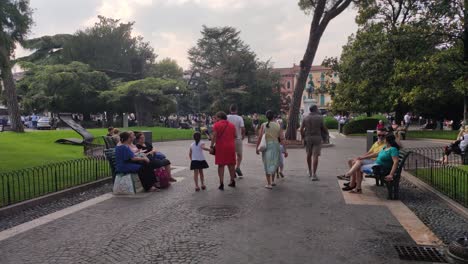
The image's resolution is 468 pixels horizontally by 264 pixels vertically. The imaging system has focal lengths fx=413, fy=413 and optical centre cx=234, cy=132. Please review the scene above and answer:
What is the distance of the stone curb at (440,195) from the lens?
22.9 ft

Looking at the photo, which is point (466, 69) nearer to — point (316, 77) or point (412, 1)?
point (412, 1)

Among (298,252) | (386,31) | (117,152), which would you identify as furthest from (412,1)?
(298,252)

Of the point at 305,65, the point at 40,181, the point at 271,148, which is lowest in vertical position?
the point at 40,181

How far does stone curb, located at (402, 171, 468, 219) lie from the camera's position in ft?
22.9

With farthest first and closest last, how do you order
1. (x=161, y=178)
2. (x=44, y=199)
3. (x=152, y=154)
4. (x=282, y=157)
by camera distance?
(x=282, y=157) → (x=152, y=154) → (x=161, y=178) → (x=44, y=199)

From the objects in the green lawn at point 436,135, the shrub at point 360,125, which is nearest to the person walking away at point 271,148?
the green lawn at point 436,135

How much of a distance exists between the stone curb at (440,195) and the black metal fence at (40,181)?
25.3ft

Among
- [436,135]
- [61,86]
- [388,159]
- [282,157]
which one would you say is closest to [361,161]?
[388,159]

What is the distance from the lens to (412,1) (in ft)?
96.9

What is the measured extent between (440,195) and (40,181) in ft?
29.1

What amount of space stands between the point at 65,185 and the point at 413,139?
75.4 feet

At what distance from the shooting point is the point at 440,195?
8125 millimetres

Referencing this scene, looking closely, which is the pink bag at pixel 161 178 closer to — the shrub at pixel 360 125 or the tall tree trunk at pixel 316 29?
the tall tree trunk at pixel 316 29

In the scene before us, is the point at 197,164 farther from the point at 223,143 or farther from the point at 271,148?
the point at 271,148
